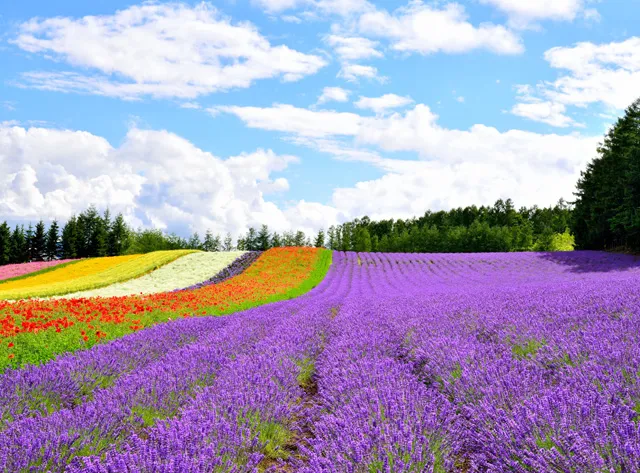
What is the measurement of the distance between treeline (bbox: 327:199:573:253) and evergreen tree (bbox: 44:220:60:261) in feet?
149

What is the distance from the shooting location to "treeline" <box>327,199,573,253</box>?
57156 mm

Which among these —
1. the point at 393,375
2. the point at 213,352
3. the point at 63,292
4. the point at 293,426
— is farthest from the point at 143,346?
the point at 63,292

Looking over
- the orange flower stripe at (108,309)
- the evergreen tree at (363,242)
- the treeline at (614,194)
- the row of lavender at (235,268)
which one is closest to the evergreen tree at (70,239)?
the row of lavender at (235,268)

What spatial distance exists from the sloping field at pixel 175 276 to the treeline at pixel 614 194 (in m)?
25.0

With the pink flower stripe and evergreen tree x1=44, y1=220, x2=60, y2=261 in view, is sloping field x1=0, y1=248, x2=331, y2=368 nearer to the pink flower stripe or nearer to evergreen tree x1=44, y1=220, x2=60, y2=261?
the pink flower stripe

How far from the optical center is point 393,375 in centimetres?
371

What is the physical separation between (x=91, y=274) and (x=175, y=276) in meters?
6.92

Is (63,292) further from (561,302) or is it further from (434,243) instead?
(434,243)

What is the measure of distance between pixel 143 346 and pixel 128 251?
62.0 meters

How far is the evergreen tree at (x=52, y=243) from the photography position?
5850cm

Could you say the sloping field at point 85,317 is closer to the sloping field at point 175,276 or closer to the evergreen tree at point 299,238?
A: the sloping field at point 175,276

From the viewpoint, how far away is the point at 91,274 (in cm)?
3039

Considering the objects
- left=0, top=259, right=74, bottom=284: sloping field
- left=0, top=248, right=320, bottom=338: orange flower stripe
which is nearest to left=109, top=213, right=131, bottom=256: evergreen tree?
left=0, top=259, right=74, bottom=284: sloping field

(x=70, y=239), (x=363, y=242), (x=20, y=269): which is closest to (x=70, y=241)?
(x=70, y=239)
